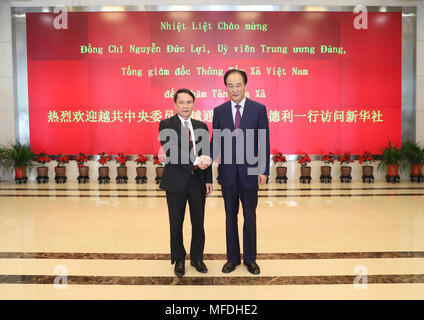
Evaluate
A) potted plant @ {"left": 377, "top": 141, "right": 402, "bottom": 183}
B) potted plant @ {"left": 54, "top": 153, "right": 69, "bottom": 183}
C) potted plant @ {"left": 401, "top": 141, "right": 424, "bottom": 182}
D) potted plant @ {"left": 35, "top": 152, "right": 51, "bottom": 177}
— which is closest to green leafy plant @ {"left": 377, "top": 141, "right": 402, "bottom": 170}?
potted plant @ {"left": 377, "top": 141, "right": 402, "bottom": 183}

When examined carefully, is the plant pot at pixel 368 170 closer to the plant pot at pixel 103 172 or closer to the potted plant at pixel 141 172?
the potted plant at pixel 141 172

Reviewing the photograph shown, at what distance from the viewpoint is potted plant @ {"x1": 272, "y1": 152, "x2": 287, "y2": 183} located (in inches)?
321

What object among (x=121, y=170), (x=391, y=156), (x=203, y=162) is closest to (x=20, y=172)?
(x=121, y=170)

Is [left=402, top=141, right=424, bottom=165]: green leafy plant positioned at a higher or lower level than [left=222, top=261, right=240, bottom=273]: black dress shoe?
higher

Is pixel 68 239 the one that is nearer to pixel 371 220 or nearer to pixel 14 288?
pixel 14 288

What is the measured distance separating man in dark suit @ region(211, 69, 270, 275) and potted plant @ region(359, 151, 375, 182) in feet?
19.4

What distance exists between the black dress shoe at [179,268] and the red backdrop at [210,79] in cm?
581

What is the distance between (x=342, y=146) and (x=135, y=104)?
4.71 meters

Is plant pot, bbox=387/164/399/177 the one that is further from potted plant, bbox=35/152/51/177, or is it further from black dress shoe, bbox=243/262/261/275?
potted plant, bbox=35/152/51/177

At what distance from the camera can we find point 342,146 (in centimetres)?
859

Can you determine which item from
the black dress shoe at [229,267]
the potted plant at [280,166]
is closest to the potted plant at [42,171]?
the potted plant at [280,166]

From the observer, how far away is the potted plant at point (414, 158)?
8062 mm

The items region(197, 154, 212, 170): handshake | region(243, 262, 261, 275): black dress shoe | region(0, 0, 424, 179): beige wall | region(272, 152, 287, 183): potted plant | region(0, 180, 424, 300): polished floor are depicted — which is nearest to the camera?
region(0, 180, 424, 300): polished floor

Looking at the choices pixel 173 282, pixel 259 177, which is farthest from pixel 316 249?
pixel 173 282
